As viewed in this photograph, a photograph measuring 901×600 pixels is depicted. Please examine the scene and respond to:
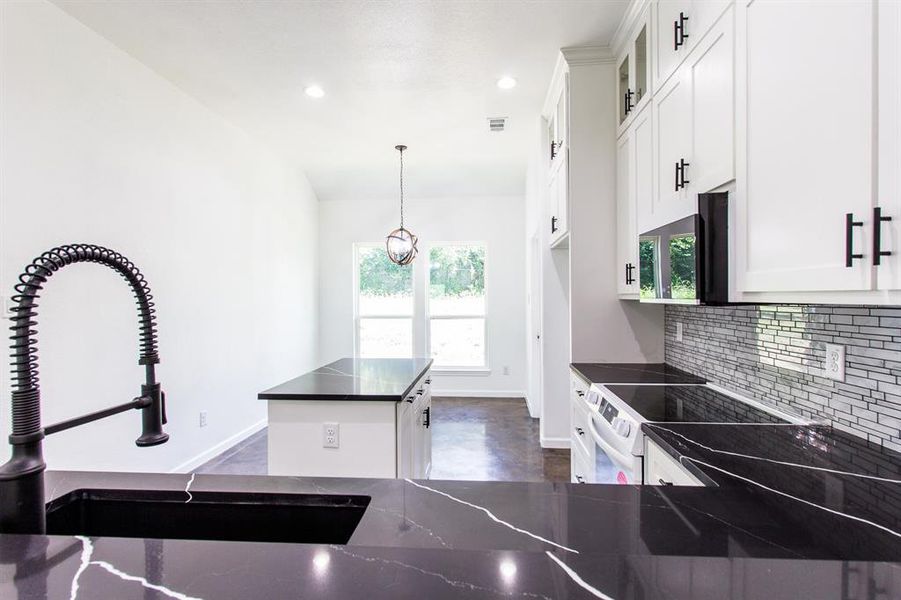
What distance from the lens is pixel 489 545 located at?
2.12 ft

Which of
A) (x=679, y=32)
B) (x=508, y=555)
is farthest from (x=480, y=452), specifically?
(x=508, y=555)

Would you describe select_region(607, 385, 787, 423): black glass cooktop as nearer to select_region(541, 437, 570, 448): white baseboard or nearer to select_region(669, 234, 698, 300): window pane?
select_region(669, 234, 698, 300): window pane

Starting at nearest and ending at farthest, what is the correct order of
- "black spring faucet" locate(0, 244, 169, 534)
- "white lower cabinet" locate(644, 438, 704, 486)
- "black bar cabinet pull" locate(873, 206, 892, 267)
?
"black spring faucet" locate(0, 244, 169, 534), "black bar cabinet pull" locate(873, 206, 892, 267), "white lower cabinet" locate(644, 438, 704, 486)

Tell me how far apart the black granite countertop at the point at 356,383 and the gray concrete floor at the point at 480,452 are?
0.93 meters

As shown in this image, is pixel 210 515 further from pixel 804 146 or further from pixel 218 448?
pixel 218 448

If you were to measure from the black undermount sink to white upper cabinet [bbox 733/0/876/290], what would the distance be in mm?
1207

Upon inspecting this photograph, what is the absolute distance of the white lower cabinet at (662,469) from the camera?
117 centimetres

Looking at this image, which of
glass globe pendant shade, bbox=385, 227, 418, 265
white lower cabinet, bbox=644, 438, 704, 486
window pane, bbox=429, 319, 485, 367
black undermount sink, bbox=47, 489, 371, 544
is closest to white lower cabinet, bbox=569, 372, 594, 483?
white lower cabinet, bbox=644, 438, 704, 486

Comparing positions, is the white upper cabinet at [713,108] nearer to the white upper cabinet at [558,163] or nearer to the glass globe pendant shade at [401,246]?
the white upper cabinet at [558,163]

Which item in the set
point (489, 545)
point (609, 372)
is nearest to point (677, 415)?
point (609, 372)

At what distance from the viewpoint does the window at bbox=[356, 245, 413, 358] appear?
6.03m

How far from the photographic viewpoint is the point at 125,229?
109 inches

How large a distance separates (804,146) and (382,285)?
17.4 ft

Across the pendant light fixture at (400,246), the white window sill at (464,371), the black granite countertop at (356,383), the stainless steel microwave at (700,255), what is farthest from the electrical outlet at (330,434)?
the white window sill at (464,371)
